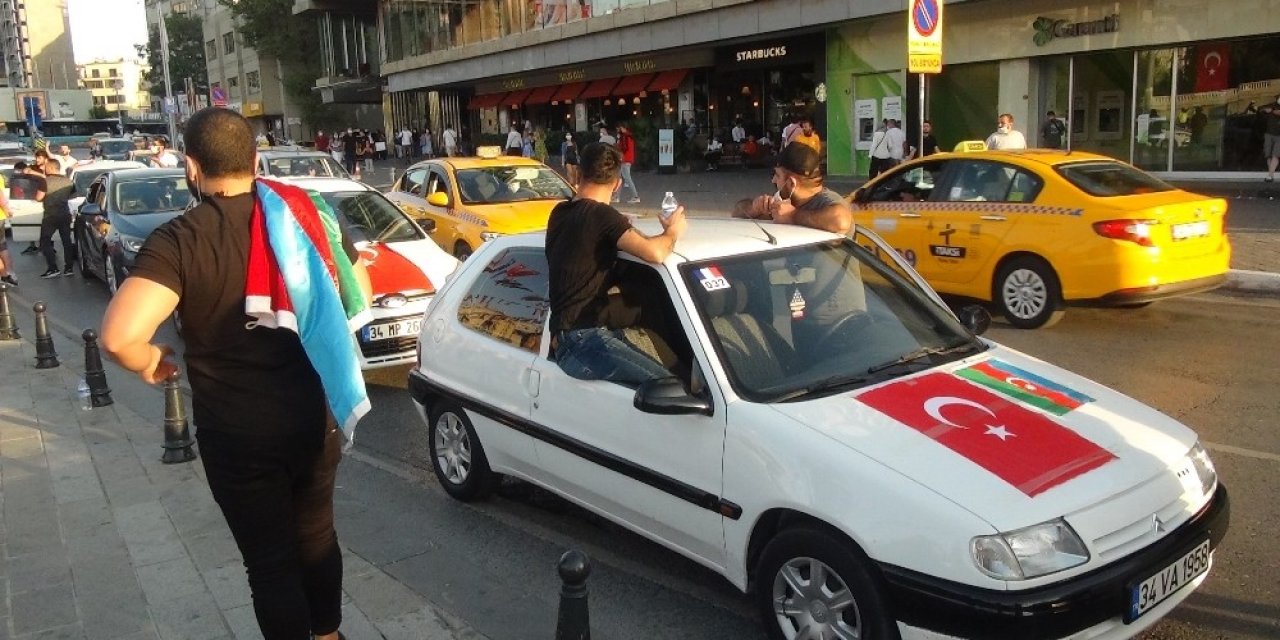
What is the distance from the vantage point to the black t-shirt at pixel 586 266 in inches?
173

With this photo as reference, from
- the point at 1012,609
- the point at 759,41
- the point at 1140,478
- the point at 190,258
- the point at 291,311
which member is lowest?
the point at 1012,609

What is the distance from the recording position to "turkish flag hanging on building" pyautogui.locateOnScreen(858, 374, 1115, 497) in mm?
3219

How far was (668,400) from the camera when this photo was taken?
369cm

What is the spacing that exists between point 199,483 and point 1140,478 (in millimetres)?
4871

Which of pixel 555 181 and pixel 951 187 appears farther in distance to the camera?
pixel 555 181

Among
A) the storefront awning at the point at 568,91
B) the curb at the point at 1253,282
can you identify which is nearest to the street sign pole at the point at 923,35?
the curb at the point at 1253,282

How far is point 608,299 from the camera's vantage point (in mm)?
4410

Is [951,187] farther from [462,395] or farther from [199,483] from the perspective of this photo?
[199,483]

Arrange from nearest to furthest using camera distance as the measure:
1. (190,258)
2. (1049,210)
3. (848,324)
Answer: (190,258) → (848,324) → (1049,210)

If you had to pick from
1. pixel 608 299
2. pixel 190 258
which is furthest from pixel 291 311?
pixel 608 299

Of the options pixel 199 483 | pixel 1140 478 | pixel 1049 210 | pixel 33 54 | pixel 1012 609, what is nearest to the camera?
pixel 1012 609

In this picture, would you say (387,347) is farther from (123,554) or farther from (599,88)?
(599,88)

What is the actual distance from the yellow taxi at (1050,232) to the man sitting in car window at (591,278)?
5420mm

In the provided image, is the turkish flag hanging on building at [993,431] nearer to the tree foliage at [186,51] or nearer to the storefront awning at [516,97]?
the storefront awning at [516,97]
